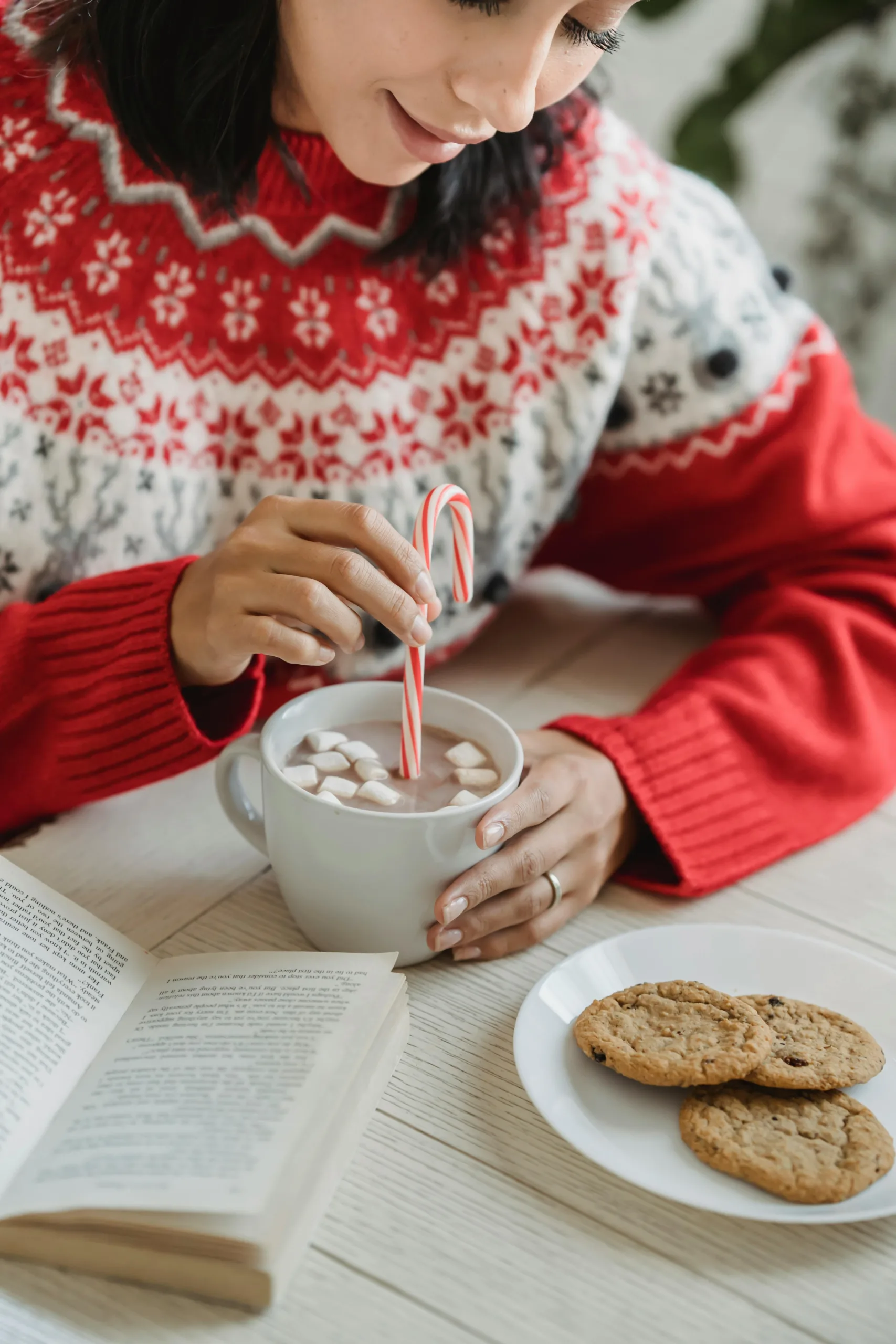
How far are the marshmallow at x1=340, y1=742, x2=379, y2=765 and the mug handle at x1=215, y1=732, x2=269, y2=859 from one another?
0.18ft

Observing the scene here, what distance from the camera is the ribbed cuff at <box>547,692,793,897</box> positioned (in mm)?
844

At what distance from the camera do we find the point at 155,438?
37.0 inches

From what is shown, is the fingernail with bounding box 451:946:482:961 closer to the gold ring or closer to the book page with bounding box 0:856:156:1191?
the gold ring

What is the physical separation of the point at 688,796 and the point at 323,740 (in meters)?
0.28

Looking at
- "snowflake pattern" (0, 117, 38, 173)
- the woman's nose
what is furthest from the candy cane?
"snowflake pattern" (0, 117, 38, 173)

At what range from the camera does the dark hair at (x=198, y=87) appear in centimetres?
85

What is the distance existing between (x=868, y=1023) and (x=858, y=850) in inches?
8.6

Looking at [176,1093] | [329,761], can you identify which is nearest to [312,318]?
[329,761]

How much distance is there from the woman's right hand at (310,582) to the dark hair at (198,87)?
1.01ft

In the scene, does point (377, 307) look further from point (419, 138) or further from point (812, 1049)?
point (812, 1049)

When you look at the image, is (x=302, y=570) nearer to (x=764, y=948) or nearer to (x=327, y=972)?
(x=327, y=972)

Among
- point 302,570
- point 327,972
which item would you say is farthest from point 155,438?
point 327,972

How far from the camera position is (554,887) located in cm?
78

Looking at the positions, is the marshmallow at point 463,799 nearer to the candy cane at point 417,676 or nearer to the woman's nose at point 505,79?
the candy cane at point 417,676
